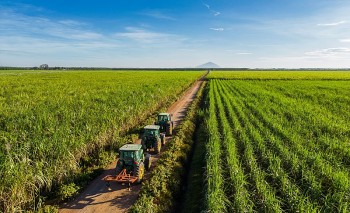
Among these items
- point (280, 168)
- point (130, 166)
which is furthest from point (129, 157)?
point (280, 168)

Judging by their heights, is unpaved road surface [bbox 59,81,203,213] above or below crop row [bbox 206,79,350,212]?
below

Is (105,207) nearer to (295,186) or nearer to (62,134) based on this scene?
(62,134)

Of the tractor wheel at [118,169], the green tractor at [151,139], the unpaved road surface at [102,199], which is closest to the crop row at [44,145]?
the unpaved road surface at [102,199]

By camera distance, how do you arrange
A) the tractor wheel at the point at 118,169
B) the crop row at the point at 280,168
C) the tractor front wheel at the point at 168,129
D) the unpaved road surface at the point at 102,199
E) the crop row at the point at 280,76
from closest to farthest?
the crop row at the point at 280,168
the unpaved road surface at the point at 102,199
the tractor wheel at the point at 118,169
the tractor front wheel at the point at 168,129
the crop row at the point at 280,76

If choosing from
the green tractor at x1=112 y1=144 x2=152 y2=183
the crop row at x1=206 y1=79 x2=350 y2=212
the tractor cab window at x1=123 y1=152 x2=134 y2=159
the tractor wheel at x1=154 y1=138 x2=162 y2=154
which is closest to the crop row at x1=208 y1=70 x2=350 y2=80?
the crop row at x1=206 y1=79 x2=350 y2=212

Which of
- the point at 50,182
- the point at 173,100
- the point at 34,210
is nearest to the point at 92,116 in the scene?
the point at 50,182

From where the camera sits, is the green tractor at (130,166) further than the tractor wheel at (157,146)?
No

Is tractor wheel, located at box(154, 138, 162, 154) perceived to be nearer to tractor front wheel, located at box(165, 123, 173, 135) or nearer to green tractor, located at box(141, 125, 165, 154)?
green tractor, located at box(141, 125, 165, 154)

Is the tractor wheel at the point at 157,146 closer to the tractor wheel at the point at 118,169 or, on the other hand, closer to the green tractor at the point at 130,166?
the green tractor at the point at 130,166

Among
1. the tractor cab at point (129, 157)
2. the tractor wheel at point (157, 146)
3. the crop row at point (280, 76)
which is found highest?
the crop row at point (280, 76)

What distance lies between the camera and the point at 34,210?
851cm

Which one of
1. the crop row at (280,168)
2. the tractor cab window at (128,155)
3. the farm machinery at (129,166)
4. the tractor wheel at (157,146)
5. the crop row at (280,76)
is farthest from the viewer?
the crop row at (280,76)

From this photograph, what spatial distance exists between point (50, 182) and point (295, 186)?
8893mm

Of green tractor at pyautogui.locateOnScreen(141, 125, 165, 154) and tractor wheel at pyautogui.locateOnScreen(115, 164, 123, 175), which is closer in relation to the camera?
tractor wheel at pyautogui.locateOnScreen(115, 164, 123, 175)
